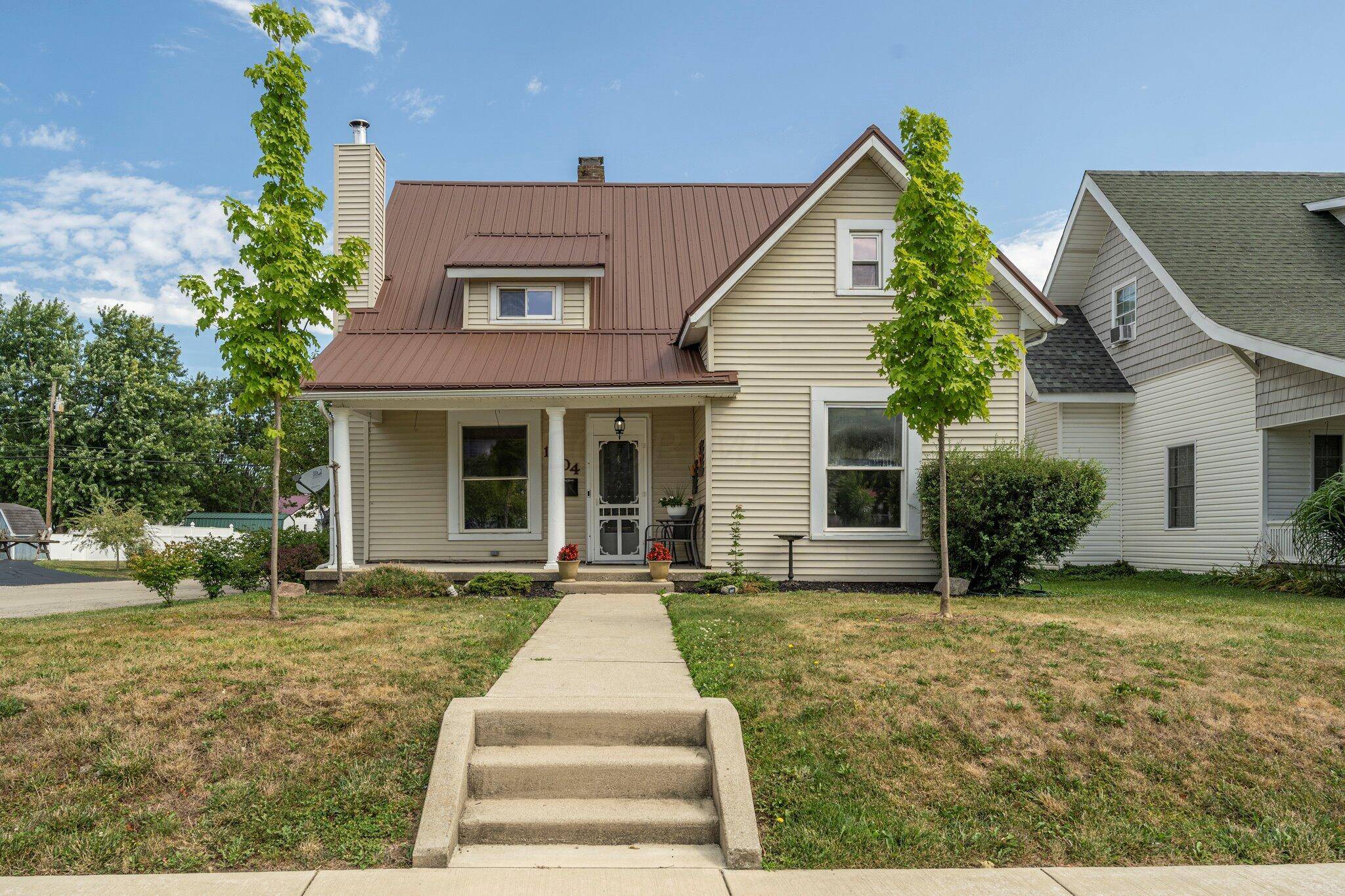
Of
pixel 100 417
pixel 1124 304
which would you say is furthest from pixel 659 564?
pixel 100 417

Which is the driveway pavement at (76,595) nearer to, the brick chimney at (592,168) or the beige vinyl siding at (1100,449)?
the brick chimney at (592,168)

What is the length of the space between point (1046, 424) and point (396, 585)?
12.6 metres

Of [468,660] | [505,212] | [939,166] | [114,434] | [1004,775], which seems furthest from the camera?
[114,434]

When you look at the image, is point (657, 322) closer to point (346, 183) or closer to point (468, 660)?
point (346, 183)

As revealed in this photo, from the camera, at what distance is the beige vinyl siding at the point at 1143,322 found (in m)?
15.7

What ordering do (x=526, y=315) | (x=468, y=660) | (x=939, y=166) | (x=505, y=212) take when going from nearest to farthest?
(x=468, y=660)
(x=939, y=166)
(x=526, y=315)
(x=505, y=212)

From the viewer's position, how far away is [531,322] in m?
14.5

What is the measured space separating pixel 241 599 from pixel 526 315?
6.15 metres

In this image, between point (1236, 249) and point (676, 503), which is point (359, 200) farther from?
point (1236, 249)

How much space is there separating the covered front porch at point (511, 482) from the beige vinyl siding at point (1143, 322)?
8665mm

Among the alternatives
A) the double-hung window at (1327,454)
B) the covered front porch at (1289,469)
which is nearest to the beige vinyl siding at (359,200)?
the covered front porch at (1289,469)

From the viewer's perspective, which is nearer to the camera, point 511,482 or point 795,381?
point 795,381

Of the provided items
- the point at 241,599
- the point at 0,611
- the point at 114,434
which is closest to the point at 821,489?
the point at 241,599

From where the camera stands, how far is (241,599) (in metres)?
10.6
